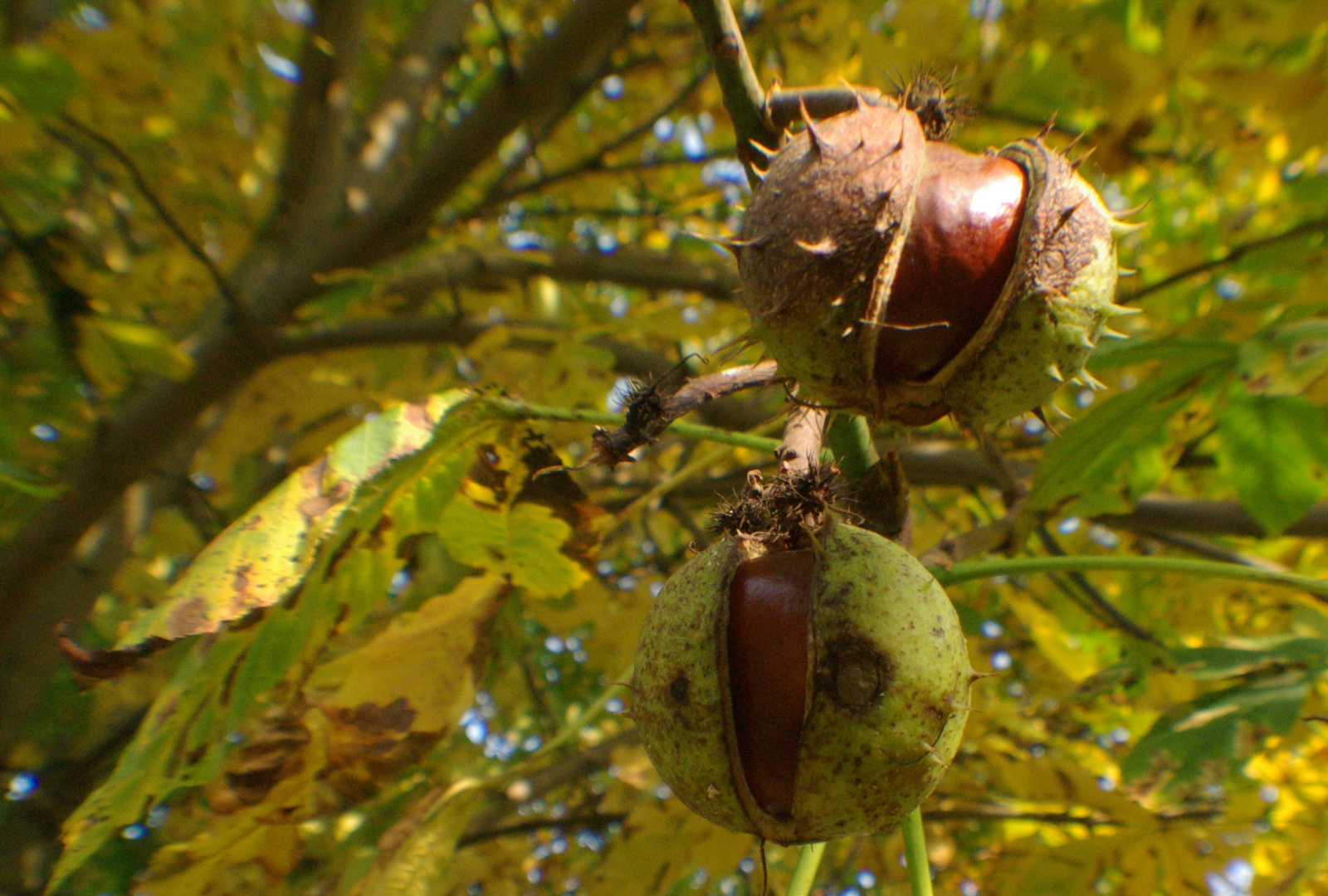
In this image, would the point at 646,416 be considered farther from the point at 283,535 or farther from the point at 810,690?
the point at 283,535

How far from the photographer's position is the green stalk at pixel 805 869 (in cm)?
120

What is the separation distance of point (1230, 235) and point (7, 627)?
4687 mm

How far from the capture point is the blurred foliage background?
1.62 meters

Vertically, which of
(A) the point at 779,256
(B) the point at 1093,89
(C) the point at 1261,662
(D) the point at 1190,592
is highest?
(B) the point at 1093,89

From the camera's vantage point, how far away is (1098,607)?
8.13 ft

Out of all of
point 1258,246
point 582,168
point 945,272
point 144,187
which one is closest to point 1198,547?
point 1258,246

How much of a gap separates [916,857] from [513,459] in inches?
35.8

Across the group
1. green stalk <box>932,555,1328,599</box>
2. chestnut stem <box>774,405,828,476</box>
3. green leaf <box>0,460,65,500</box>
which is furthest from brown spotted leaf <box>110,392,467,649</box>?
green stalk <box>932,555,1328,599</box>

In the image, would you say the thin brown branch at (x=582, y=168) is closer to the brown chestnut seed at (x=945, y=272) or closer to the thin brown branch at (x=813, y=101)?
the thin brown branch at (x=813, y=101)

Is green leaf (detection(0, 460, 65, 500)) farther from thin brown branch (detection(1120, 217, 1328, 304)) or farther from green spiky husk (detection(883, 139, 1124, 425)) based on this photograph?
thin brown branch (detection(1120, 217, 1328, 304))

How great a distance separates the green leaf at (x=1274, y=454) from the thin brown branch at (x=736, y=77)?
1047 millimetres

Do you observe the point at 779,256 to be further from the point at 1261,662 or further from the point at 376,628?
the point at 1261,662

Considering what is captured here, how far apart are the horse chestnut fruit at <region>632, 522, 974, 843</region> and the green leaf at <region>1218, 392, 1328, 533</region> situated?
0.93m

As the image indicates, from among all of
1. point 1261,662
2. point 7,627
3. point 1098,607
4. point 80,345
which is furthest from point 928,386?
point 7,627
